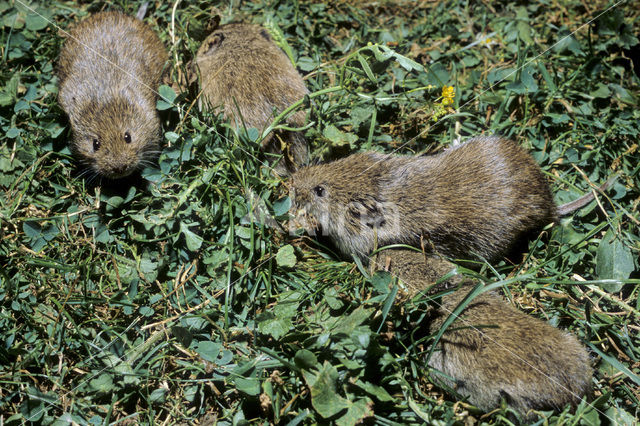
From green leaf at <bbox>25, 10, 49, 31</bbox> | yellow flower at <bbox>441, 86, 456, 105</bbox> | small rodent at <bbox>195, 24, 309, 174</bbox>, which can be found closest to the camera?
small rodent at <bbox>195, 24, 309, 174</bbox>

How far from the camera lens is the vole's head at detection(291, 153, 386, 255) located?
14.5ft

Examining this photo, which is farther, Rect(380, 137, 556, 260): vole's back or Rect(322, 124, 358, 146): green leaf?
Rect(322, 124, 358, 146): green leaf

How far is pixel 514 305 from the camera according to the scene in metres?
4.31

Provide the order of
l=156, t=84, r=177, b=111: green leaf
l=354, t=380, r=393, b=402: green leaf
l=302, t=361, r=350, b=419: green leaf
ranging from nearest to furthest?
1. l=302, t=361, r=350, b=419: green leaf
2. l=354, t=380, r=393, b=402: green leaf
3. l=156, t=84, r=177, b=111: green leaf

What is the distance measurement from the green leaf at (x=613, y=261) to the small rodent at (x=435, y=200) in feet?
1.64

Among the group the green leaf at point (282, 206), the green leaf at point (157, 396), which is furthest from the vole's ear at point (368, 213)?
the green leaf at point (157, 396)

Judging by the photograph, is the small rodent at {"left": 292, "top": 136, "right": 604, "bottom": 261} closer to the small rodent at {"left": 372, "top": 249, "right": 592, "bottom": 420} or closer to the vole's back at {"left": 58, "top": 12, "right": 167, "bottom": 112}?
the small rodent at {"left": 372, "top": 249, "right": 592, "bottom": 420}

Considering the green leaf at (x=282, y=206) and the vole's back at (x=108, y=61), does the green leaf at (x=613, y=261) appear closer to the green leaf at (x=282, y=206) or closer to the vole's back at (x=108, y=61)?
the green leaf at (x=282, y=206)

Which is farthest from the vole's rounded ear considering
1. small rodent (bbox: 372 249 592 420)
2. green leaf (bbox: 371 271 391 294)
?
small rodent (bbox: 372 249 592 420)

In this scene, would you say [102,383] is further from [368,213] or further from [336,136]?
[336,136]

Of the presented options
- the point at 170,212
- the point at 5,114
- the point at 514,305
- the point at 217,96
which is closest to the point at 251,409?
the point at 170,212

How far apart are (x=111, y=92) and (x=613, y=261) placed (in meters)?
4.70

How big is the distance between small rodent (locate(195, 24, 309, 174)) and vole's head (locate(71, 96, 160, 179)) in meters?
0.70

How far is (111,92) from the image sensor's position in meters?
4.59
